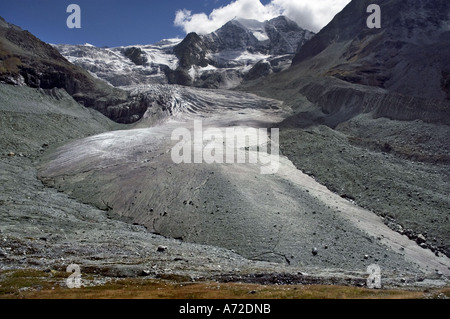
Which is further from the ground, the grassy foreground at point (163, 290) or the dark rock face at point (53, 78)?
the dark rock face at point (53, 78)

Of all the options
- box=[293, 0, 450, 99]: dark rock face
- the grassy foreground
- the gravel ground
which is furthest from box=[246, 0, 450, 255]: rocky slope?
the grassy foreground

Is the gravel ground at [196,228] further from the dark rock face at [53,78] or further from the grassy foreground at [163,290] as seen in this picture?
the dark rock face at [53,78]

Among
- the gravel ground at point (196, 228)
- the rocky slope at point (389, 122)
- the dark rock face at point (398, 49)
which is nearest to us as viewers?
the gravel ground at point (196, 228)

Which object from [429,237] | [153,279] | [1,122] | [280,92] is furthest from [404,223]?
[280,92]

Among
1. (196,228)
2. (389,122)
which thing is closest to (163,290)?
(196,228)

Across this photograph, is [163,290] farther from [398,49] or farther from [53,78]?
[398,49]

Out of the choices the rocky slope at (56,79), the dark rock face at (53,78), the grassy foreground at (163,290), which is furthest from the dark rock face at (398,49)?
the grassy foreground at (163,290)

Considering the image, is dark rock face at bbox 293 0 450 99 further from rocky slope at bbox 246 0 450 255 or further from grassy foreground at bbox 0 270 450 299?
grassy foreground at bbox 0 270 450 299

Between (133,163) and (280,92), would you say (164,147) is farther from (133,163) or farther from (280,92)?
(280,92)
